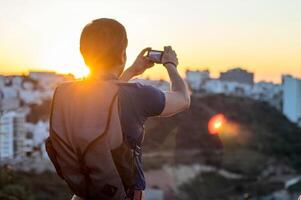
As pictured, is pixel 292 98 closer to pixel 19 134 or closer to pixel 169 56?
pixel 19 134

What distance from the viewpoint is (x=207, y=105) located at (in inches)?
1783

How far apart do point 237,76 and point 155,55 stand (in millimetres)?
56290

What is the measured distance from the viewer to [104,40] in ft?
5.28

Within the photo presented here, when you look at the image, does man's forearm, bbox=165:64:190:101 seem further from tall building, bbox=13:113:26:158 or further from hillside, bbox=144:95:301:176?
hillside, bbox=144:95:301:176

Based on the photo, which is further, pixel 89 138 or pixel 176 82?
pixel 176 82

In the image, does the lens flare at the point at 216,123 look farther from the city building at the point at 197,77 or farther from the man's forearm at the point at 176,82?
the man's forearm at the point at 176,82

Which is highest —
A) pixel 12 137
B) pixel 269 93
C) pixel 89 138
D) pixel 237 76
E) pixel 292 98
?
pixel 89 138

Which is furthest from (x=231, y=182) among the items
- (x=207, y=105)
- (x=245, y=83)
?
→ (x=245, y=83)

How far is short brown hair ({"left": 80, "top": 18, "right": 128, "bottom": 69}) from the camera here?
5.27 ft

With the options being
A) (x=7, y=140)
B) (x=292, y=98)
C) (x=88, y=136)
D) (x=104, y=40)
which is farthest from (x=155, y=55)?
(x=292, y=98)

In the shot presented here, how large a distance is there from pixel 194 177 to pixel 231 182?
2.36m

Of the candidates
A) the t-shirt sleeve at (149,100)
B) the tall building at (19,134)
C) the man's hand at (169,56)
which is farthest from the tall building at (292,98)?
the t-shirt sleeve at (149,100)

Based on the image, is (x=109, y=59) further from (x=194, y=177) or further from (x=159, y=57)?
(x=194, y=177)

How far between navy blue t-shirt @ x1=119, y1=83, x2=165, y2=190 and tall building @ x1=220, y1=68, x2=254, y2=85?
54775 millimetres
